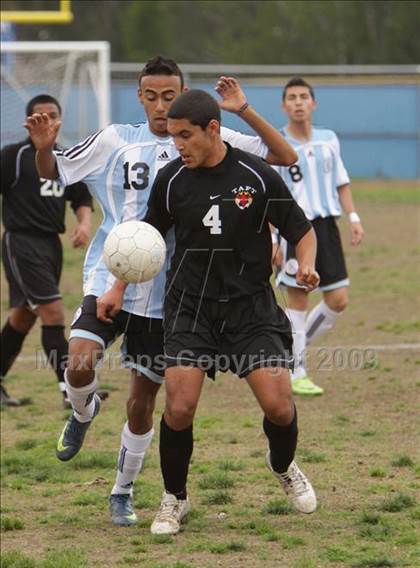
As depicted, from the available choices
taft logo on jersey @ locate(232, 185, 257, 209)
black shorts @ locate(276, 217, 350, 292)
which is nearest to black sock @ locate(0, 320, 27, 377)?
black shorts @ locate(276, 217, 350, 292)

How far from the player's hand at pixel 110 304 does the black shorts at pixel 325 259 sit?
351cm

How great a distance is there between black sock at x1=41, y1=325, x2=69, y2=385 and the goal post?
12829 millimetres

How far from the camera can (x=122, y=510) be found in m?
6.04

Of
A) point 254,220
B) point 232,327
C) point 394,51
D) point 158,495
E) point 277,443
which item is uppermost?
point 394,51

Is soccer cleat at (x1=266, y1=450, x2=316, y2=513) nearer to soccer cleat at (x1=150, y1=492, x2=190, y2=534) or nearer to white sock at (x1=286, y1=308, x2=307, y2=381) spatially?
soccer cleat at (x1=150, y1=492, x2=190, y2=534)

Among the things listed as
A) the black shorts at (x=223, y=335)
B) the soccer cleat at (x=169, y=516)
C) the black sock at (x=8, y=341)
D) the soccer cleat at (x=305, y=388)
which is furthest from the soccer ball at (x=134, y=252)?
the black sock at (x=8, y=341)

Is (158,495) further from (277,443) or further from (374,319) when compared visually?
(374,319)

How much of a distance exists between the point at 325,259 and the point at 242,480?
8.91ft

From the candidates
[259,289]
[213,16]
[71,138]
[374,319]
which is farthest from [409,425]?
[213,16]

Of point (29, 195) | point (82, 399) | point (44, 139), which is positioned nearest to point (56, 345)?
point (29, 195)

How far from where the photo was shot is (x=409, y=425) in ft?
26.1

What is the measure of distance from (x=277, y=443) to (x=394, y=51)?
1267 inches

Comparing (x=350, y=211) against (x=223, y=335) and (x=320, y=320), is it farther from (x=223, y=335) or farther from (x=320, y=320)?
(x=223, y=335)

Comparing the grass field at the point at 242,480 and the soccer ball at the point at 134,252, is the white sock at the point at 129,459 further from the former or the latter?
the soccer ball at the point at 134,252
